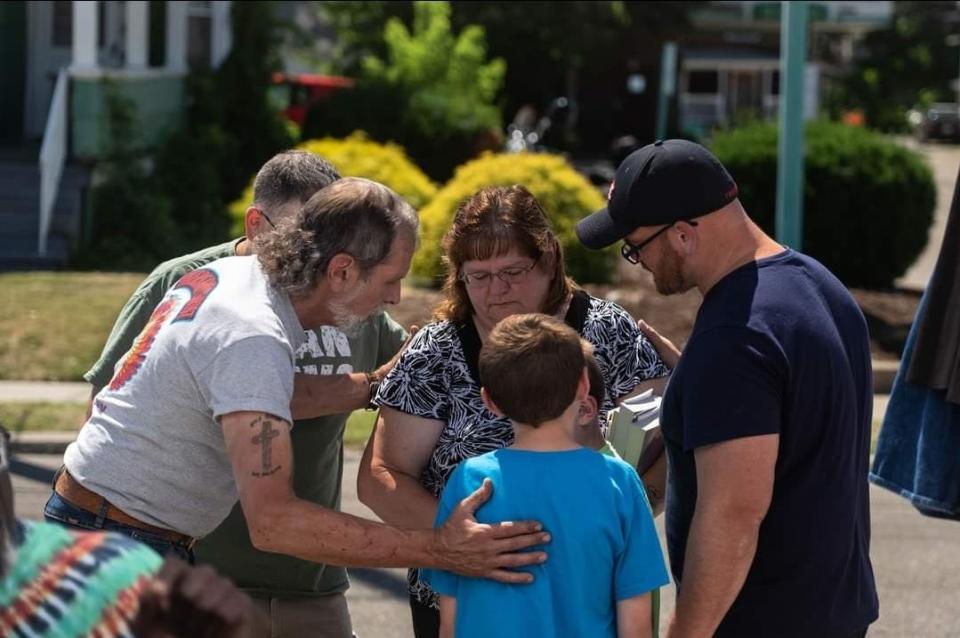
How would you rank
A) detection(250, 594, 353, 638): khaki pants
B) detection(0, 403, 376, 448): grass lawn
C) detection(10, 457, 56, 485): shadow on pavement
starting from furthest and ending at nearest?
detection(0, 403, 376, 448): grass lawn < detection(10, 457, 56, 485): shadow on pavement < detection(250, 594, 353, 638): khaki pants

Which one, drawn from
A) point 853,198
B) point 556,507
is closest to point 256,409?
point 556,507

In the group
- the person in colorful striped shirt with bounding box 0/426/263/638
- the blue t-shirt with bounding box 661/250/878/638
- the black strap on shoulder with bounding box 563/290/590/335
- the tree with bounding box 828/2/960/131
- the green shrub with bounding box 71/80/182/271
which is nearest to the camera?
the person in colorful striped shirt with bounding box 0/426/263/638

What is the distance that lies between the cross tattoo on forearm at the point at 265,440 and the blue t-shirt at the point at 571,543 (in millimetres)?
410

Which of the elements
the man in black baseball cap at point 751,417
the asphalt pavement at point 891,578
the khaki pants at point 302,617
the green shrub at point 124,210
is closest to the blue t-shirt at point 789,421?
the man in black baseball cap at point 751,417

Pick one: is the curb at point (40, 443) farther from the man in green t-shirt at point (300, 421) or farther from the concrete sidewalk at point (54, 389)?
the man in green t-shirt at point (300, 421)

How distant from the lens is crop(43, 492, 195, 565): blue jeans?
10.4 ft

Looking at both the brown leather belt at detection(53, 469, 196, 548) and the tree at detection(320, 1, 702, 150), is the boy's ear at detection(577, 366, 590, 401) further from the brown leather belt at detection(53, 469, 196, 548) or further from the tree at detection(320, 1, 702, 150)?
the tree at detection(320, 1, 702, 150)

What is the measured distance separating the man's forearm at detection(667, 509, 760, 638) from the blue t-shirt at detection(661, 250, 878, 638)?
0.11 metres

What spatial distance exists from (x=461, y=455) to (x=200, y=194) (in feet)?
52.5

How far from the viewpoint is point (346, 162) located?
16328mm

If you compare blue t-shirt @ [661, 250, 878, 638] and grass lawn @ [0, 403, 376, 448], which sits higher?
blue t-shirt @ [661, 250, 878, 638]

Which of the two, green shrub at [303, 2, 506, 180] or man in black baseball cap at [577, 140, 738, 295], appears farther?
green shrub at [303, 2, 506, 180]

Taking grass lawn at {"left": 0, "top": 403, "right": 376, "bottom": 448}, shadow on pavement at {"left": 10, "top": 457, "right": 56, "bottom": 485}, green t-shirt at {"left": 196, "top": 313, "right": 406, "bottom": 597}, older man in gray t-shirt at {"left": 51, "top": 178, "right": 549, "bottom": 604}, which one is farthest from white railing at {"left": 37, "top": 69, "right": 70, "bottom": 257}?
older man in gray t-shirt at {"left": 51, "top": 178, "right": 549, "bottom": 604}

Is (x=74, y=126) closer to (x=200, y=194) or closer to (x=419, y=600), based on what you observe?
(x=200, y=194)
